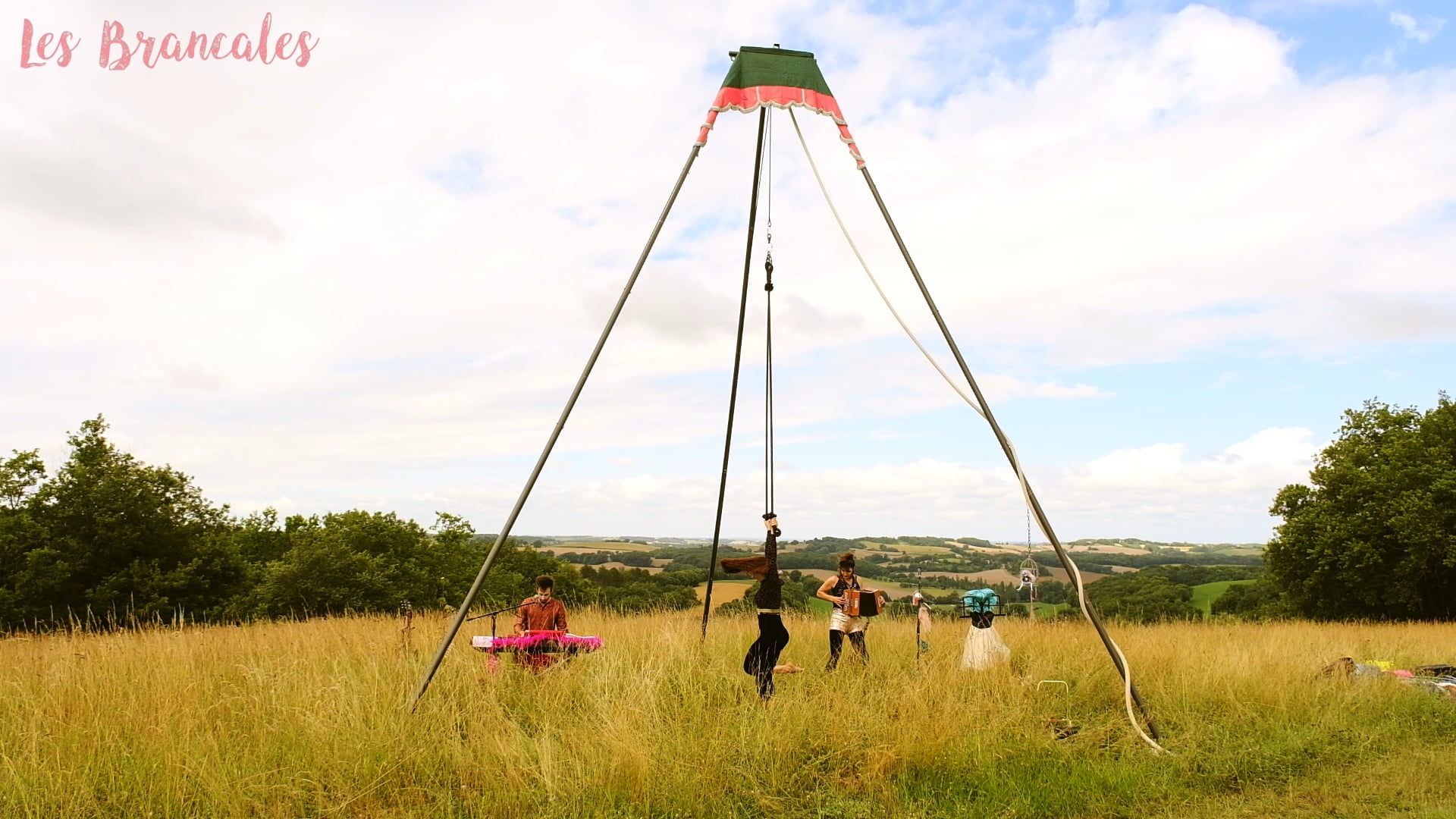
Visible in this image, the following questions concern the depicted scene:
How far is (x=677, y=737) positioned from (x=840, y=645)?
10.2 ft

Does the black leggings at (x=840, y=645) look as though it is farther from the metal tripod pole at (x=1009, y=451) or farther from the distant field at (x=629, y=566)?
the distant field at (x=629, y=566)

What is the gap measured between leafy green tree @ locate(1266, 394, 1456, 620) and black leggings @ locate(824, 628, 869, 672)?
23257 millimetres

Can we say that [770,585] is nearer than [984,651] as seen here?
Yes

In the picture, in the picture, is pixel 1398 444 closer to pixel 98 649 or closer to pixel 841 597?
pixel 841 597

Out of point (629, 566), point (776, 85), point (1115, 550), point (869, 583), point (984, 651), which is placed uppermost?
point (776, 85)

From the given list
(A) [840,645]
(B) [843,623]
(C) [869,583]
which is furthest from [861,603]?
(C) [869,583]

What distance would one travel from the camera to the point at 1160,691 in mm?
7957

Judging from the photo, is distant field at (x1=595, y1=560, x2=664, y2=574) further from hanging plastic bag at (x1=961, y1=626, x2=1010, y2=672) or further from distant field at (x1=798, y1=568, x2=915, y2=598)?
hanging plastic bag at (x1=961, y1=626, x2=1010, y2=672)

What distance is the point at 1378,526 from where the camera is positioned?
2477cm

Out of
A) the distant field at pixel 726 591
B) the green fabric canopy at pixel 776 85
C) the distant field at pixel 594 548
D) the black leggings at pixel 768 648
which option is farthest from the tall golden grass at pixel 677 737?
the distant field at pixel 594 548

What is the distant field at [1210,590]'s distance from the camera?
34812 millimetres

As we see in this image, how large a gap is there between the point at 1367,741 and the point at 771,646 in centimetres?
519

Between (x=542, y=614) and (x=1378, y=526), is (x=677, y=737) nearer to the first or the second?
(x=542, y=614)

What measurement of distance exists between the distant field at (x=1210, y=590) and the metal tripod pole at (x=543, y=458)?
3373cm
